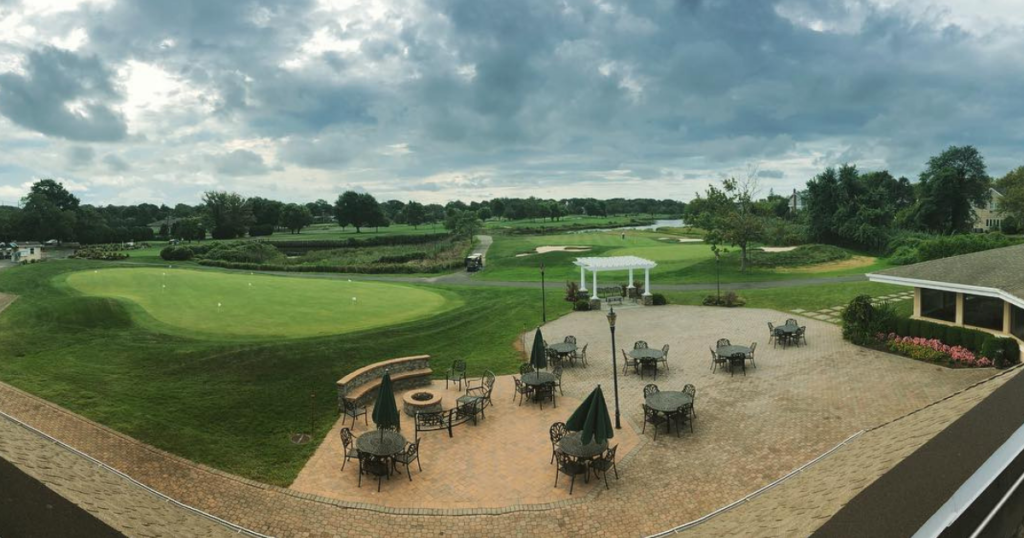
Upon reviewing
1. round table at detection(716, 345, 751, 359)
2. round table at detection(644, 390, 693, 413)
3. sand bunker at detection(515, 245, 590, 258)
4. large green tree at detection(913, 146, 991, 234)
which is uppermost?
large green tree at detection(913, 146, 991, 234)

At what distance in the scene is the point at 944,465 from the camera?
5.12m

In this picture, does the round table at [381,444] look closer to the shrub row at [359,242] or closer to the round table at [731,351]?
the round table at [731,351]

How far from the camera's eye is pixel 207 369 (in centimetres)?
1720

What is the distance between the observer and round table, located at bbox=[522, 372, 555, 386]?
1616 cm

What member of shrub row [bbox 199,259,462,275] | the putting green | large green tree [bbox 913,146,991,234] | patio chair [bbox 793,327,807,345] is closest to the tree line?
shrub row [bbox 199,259,462,275]

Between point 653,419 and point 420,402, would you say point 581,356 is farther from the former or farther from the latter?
point 420,402

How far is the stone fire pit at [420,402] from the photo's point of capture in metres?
15.2

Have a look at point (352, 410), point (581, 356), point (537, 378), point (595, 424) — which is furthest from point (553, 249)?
point (595, 424)

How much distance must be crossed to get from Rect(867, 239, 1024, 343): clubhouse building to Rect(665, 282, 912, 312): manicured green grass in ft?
25.3

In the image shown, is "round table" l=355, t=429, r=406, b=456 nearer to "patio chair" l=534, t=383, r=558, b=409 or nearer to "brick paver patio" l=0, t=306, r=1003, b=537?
"brick paver patio" l=0, t=306, r=1003, b=537

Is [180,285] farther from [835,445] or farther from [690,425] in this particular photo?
[835,445]

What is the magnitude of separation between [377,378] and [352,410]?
2.17 metres

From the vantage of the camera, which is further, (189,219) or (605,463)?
(189,219)

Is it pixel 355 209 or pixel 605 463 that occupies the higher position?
pixel 355 209
